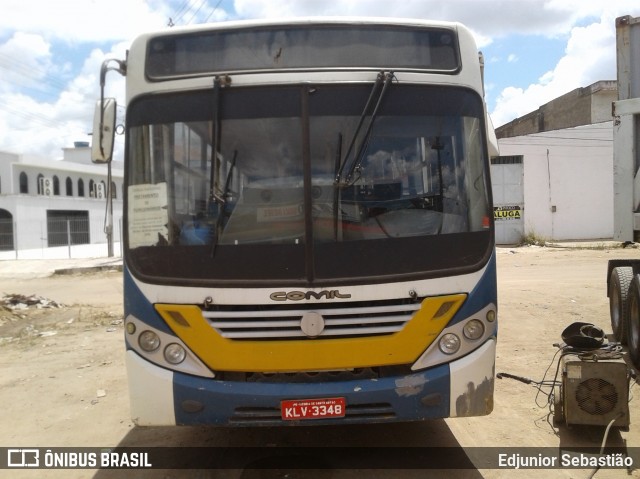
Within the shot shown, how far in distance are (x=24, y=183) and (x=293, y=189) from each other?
3590 centimetres

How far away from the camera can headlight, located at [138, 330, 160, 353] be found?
3.50 metres

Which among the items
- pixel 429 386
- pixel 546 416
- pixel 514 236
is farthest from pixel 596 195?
pixel 429 386

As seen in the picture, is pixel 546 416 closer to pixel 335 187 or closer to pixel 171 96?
pixel 335 187

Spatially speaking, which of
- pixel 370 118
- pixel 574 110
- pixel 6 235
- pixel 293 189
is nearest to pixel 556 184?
pixel 574 110

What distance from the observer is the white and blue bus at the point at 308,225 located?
3381 mm

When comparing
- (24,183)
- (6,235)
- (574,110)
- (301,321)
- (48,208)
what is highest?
(574,110)

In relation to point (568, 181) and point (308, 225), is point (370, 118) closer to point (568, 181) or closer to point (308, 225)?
point (308, 225)

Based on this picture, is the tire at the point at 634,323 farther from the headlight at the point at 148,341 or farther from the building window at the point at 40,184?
the building window at the point at 40,184

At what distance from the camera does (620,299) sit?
23.0ft

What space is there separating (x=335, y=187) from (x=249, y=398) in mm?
1401

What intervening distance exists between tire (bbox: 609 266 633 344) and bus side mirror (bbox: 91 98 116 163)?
610 cm

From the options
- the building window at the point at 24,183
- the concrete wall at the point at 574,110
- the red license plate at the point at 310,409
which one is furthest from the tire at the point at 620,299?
the building window at the point at 24,183

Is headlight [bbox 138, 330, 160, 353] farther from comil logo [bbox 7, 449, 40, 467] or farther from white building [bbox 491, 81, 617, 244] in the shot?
white building [bbox 491, 81, 617, 244]

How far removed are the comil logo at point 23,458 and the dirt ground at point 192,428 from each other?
11cm
